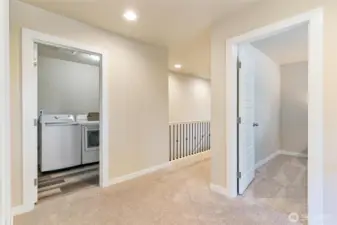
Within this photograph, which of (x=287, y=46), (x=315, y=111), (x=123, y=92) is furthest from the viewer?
(x=287, y=46)

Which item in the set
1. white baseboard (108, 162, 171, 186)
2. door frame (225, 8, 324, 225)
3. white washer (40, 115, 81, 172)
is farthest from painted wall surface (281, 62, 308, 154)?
white washer (40, 115, 81, 172)

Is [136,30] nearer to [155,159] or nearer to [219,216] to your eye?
[155,159]

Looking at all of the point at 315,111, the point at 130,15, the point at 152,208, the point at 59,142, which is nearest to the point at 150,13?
the point at 130,15

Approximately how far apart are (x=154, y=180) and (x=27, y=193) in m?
1.70

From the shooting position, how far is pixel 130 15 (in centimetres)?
277

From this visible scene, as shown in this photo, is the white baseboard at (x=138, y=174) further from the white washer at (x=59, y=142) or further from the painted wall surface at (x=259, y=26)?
the white washer at (x=59, y=142)

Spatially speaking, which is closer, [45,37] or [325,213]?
[325,213]

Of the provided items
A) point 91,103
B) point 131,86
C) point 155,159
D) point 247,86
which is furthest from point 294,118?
point 91,103

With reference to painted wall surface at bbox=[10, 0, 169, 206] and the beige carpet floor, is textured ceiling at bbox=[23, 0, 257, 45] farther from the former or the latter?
the beige carpet floor

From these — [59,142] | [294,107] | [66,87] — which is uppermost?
[66,87]

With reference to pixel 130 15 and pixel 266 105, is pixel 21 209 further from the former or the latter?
pixel 266 105

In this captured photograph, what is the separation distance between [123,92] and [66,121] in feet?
5.21

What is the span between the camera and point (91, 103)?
5500mm

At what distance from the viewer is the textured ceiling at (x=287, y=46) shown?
3.48 meters
